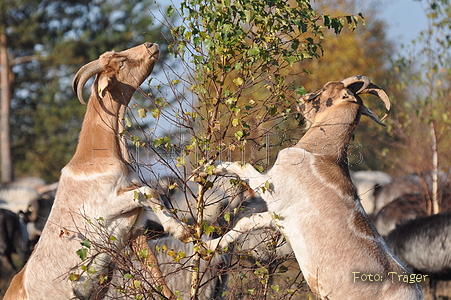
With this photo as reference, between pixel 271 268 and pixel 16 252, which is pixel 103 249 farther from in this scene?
pixel 16 252

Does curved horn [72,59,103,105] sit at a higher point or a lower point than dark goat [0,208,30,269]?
higher

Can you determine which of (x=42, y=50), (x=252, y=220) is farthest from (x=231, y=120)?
(x=42, y=50)

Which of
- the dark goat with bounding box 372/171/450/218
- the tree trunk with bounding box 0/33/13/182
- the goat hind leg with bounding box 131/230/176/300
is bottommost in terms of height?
the goat hind leg with bounding box 131/230/176/300

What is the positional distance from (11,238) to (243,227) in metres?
8.15

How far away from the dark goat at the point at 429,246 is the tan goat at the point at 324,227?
4140 millimetres

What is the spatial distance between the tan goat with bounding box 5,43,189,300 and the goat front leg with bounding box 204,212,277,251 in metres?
0.75

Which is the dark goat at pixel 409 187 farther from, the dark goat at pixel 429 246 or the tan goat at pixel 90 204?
the tan goat at pixel 90 204

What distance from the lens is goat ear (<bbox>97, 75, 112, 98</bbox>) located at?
561 centimetres

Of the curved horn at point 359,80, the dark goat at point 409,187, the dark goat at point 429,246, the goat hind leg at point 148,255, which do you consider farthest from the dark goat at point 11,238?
the dark goat at point 409,187

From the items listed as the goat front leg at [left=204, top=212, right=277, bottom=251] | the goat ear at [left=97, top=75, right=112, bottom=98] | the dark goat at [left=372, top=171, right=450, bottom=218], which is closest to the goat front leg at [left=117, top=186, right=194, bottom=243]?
the goat front leg at [left=204, top=212, right=277, bottom=251]

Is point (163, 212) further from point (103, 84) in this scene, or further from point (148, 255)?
point (103, 84)

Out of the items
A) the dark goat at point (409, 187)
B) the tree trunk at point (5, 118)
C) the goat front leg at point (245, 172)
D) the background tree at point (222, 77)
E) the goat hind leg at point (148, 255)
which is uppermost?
the tree trunk at point (5, 118)

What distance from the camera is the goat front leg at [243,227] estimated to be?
16.4ft

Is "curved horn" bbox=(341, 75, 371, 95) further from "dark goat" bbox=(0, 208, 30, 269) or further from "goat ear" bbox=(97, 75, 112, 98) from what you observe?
"dark goat" bbox=(0, 208, 30, 269)
